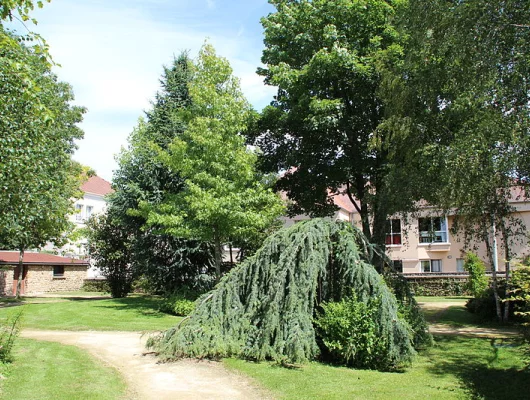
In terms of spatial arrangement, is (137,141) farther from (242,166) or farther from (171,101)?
(242,166)

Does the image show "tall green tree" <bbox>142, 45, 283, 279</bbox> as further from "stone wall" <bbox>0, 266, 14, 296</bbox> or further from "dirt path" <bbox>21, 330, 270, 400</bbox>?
"stone wall" <bbox>0, 266, 14, 296</bbox>

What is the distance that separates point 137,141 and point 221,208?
7882 millimetres

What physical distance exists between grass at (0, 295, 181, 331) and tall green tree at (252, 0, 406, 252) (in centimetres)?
816

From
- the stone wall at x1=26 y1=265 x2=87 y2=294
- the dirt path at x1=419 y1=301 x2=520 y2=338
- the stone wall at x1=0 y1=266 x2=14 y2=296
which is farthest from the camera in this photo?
the stone wall at x1=26 y1=265 x2=87 y2=294

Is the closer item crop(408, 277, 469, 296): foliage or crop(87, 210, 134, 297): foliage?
crop(87, 210, 134, 297): foliage

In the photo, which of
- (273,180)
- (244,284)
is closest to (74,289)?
(273,180)

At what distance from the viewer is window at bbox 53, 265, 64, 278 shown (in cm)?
3603

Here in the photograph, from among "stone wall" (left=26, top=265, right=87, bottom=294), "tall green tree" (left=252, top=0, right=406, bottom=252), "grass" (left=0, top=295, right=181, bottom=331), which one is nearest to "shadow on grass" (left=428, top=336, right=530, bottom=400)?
"tall green tree" (left=252, top=0, right=406, bottom=252)

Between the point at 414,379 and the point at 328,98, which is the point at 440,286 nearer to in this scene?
the point at 328,98

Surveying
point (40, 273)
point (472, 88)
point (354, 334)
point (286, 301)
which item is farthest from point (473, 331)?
point (40, 273)

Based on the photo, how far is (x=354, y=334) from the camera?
8750mm

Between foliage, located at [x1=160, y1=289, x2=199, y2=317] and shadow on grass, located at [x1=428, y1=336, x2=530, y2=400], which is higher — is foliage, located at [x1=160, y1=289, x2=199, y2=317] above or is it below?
above

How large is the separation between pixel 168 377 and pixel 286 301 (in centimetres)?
Result: 269

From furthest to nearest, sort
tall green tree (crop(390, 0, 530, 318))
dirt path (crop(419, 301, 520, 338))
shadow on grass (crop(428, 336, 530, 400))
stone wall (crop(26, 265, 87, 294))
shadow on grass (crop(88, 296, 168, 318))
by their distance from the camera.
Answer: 1. stone wall (crop(26, 265, 87, 294))
2. shadow on grass (crop(88, 296, 168, 318))
3. dirt path (crop(419, 301, 520, 338))
4. tall green tree (crop(390, 0, 530, 318))
5. shadow on grass (crop(428, 336, 530, 400))
